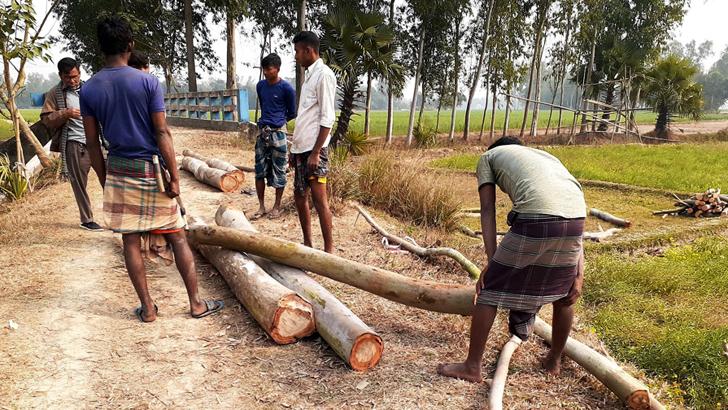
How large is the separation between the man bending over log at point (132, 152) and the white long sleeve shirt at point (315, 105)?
1.30m

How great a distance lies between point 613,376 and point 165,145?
3001 mm

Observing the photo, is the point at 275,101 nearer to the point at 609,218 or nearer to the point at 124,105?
the point at 124,105

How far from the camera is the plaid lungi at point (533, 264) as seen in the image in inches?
91.0

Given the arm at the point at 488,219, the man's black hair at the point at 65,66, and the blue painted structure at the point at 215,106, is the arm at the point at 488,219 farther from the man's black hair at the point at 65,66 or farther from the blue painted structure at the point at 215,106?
the blue painted structure at the point at 215,106

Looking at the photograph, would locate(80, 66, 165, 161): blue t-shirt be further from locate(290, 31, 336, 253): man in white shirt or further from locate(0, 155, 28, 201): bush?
locate(0, 155, 28, 201): bush

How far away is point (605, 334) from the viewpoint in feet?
12.6

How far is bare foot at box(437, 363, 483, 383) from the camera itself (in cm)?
258

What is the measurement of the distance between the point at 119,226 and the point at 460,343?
2.34 meters

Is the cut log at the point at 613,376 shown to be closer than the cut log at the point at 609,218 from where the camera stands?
Yes

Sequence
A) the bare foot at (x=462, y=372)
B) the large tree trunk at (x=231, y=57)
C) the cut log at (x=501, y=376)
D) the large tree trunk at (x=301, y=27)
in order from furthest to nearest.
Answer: the large tree trunk at (x=231, y=57), the large tree trunk at (x=301, y=27), the bare foot at (x=462, y=372), the cut log at (x=501, y=376)

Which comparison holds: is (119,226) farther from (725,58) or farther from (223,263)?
(725,58)

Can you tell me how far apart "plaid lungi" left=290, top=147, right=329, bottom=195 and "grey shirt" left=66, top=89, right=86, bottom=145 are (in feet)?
7.71

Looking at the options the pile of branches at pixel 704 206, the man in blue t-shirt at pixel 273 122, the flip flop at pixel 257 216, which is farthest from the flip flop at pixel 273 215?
the pile of branches at pixel 704 206

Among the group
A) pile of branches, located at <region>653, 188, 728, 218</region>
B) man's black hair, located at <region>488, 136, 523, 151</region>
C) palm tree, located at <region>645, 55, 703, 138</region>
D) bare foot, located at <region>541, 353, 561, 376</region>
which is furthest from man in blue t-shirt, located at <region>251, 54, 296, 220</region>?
palm tree, located at <region>645, 55, 703, 138</region>
